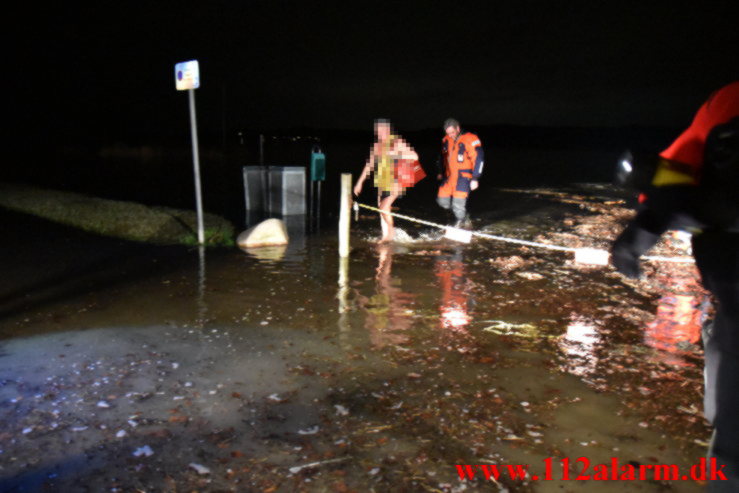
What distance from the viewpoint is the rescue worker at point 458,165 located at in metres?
10.0

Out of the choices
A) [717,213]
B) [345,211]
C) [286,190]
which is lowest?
[286,190]

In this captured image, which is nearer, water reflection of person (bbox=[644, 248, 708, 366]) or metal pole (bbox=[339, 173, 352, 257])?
water reflection of person (bbox=[644, 248, 708, 366])

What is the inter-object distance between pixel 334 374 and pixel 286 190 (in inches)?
372

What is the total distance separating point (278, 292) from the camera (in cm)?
680

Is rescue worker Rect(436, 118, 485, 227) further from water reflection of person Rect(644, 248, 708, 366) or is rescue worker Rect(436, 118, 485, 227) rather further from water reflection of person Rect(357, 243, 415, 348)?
water reflection of person Rect(644, 248, 708, 366)

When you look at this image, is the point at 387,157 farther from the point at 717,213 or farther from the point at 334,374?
the point at 717,213

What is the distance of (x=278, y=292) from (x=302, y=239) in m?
3.79

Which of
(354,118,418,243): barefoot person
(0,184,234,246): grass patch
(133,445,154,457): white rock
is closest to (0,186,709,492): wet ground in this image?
(133,445,154,457): white rock

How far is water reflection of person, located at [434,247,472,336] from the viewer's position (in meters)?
5.70

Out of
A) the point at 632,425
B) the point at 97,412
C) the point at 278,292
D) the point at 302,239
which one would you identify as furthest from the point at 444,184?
the point at 97,412

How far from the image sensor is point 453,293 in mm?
6914

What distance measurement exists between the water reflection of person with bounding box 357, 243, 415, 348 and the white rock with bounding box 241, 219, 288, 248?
256 cm

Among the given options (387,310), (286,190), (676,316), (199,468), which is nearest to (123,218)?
(286,190)

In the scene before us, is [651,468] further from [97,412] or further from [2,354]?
[2,354]
